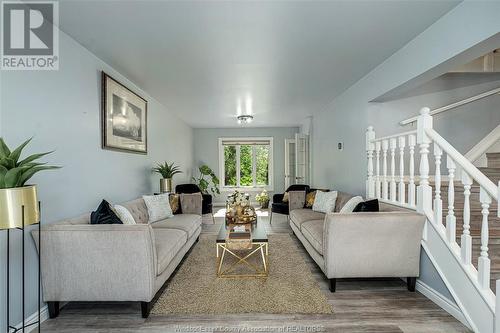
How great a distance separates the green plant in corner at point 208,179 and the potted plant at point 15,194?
5619mm

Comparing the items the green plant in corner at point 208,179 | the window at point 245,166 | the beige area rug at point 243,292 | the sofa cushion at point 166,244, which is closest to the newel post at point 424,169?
the beige area rug at point 243,292

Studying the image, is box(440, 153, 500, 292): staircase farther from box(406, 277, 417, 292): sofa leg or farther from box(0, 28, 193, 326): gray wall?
box(0, 28, 193, 326): gray wall

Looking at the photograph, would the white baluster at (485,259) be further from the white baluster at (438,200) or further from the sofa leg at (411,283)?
the sofa leg at (411,283)

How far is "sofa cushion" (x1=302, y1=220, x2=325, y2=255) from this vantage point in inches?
105

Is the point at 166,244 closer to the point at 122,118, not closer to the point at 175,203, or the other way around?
the point at 175,203

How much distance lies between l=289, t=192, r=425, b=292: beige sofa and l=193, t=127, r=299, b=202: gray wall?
19.1ft

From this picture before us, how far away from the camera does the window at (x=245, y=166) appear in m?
8.27

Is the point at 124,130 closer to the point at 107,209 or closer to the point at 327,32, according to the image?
the point at 107,209

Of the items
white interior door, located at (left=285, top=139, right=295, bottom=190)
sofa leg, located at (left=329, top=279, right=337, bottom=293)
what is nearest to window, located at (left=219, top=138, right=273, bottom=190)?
white interior door, located at (left=285, top=139, right=295, bottom=190)

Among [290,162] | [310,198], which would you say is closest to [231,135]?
[290,162]

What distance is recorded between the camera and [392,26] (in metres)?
2.28

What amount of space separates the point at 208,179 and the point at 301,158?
315 cm

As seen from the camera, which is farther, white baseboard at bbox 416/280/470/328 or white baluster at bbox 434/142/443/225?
white baluster at bbox 434/142/443/225

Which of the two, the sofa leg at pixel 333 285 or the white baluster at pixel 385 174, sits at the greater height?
the white baluster at pixel 385 174
